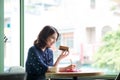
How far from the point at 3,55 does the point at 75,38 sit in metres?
1.25

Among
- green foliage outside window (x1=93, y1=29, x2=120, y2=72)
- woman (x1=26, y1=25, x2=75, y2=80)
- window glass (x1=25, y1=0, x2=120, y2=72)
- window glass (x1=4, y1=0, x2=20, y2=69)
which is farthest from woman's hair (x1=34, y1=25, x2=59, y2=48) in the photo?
window glass (x1=4, y1=0, x2=20, y2=69)

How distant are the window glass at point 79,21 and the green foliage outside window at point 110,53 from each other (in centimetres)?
2

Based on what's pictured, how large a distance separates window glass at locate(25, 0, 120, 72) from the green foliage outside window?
0.02 meters

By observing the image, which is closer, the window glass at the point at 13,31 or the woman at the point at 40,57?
the woman at the point at 40,57

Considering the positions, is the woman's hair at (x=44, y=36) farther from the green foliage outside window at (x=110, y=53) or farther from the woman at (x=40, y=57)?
the green foliage outside window at (x=110, y=53)

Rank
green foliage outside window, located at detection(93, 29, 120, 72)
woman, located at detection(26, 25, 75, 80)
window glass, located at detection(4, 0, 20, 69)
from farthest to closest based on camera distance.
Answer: window glass, located at detection(4, 0, 20, 69)
green foliage outside window, located at detection(93, 29, 120, 72)
woman, located at detection(26, 25, 75, 80)

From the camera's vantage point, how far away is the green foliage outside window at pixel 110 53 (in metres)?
4.49

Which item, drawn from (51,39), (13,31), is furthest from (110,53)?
(13,31)

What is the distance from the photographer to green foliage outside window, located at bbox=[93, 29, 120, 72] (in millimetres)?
4485

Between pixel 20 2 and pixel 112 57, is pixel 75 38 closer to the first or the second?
pixel 112 57

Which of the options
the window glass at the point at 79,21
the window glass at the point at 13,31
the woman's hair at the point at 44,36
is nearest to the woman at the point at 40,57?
the woman's hair at the point at 44,36

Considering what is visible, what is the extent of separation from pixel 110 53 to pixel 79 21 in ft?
2.50

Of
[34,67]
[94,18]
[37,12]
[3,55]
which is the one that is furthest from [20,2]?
[34,67]

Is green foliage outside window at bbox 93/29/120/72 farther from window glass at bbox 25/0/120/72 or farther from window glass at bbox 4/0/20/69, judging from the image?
window glass at bbox 4/0/20/69
